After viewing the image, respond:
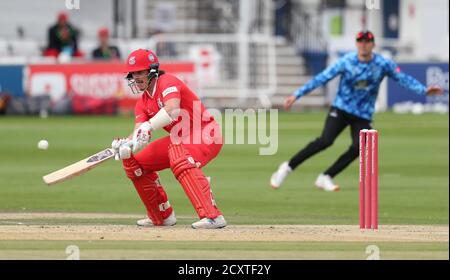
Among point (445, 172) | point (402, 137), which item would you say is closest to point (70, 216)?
→ point (445, 172)

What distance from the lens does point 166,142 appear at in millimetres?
11336

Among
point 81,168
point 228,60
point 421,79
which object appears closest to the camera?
point 81,168

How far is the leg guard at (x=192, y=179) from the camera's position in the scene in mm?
11000

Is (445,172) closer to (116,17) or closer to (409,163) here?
(409,163)

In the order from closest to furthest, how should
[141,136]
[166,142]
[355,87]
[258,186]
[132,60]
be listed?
1. [141,136]
2. [132,60]
3. [166,142]
4. [355,87]
5. [258,186]

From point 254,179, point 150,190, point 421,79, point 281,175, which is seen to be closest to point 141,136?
point 150,190

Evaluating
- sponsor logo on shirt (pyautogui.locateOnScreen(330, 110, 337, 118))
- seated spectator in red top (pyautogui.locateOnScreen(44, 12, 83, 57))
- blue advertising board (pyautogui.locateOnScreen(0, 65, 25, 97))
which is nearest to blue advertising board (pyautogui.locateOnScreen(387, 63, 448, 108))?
seated spectator in red top (pyautogui.locateOnScreen(44, 12, 83, 57))

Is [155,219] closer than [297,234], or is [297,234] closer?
[297,234]

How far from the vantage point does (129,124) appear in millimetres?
26453

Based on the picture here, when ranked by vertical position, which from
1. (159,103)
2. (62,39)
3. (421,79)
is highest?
(62,39)

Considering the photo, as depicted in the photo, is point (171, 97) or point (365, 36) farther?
point (365, 36)

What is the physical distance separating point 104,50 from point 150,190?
19.5 meters

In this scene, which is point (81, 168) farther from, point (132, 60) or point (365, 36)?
point (365, 36)
